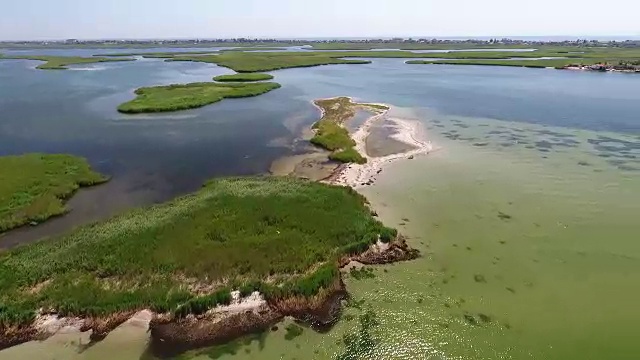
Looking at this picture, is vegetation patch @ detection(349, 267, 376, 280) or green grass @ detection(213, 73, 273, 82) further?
green grass @ detection(213, 73, 273, 82)

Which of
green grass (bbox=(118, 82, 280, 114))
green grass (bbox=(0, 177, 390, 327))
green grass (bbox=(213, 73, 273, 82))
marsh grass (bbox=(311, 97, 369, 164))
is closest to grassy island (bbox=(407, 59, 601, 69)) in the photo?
green grass (bbox=(213, 73, 273, 82))

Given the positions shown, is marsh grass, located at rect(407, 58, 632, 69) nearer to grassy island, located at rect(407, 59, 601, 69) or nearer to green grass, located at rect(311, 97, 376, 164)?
grassy island, located at rect(407, 59, 601, 69)

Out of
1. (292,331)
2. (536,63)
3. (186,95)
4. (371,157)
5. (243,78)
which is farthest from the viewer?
(536,63)

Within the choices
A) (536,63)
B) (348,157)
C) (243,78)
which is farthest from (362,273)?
(536,63)

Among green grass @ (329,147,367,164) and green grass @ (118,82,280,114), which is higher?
green grass @ (118,82,280,114)

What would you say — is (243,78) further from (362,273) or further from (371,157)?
(362,273)

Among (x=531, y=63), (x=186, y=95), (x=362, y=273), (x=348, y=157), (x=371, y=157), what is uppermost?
(x=531, y=63)

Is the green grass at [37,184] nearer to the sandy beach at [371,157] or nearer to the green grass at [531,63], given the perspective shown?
the sandy beach at [371,157]
